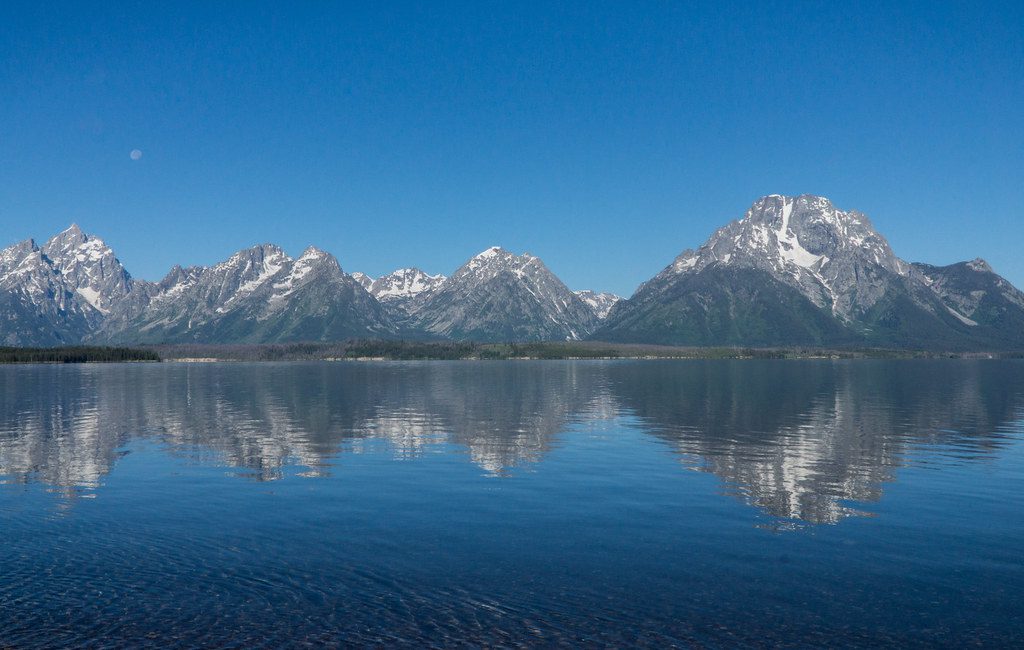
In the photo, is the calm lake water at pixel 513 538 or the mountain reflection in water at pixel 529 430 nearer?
the calm lake water at pixel 513 538

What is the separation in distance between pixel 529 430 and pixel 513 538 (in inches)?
1935

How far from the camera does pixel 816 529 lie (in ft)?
127

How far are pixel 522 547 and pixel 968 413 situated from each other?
317ft

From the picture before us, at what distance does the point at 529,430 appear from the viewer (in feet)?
284

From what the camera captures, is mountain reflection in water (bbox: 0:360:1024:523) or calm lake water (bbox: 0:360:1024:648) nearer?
calm lake water (bbox: 0:360:1024:648)

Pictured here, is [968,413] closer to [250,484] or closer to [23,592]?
[250,484]

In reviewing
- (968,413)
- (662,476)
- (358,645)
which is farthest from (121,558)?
(968,413)

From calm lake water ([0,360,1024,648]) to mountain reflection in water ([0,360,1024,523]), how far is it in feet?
2.06

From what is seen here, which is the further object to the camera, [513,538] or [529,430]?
[529,430]

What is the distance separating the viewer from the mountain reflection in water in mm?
56312

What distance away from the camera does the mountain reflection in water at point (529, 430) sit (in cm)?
5631

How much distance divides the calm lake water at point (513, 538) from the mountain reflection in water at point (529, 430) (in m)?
0.63

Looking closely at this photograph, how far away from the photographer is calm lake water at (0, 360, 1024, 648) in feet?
85.0

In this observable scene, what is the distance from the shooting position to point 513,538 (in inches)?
1470
